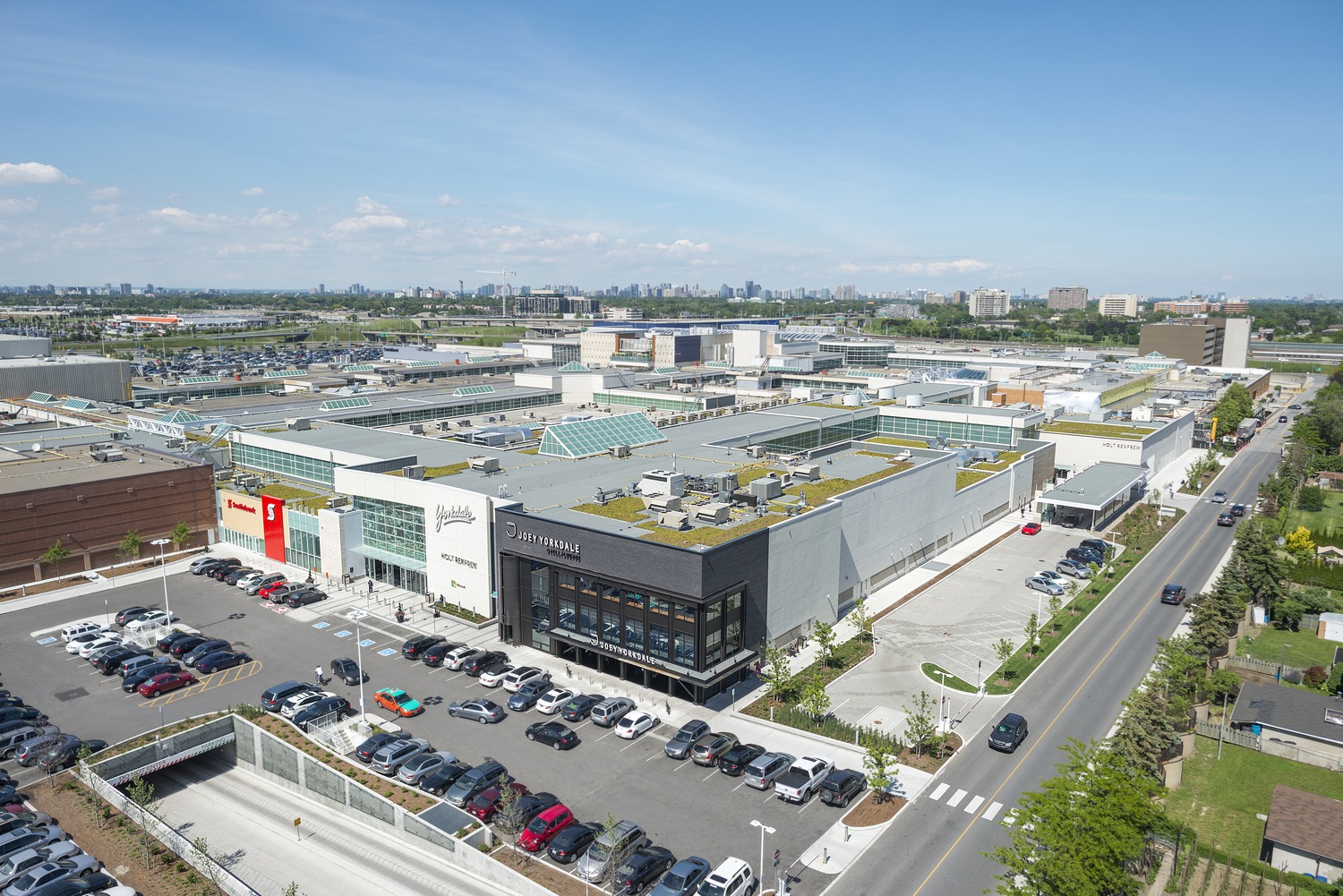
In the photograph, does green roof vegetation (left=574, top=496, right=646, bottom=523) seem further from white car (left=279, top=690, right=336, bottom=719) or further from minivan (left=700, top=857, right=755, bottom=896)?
minivan (left=700, top=857, right=755, bottom=896)

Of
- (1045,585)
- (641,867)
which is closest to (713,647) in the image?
(641,867)

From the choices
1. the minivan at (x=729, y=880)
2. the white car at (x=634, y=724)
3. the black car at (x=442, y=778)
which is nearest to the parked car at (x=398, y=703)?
the black car at (x=442, y=778)

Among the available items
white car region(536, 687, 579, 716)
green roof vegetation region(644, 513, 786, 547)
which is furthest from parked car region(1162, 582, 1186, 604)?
white car region(536, 687, 579, 716)

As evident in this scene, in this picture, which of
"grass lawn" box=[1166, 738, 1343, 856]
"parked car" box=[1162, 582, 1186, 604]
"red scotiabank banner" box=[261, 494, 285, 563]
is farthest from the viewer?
"red scotiabank banner" box=[261, 494, 285, 563]

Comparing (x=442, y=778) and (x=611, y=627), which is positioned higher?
(x=611, y=627)

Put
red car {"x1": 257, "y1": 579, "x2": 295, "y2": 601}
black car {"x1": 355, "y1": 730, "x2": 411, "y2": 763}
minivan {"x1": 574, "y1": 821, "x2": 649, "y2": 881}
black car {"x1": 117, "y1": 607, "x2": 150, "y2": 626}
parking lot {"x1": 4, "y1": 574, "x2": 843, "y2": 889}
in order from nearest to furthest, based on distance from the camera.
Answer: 1. minivan {"x1": 574, "y1": 821, "x2": 649, "y2": 881}
2. parking lot {"x1": 4, "y1": 574, "x2": 843, "y2": 889}
3. black car {"x1": 355, "y1": 730, "x2": 411, "y2": 763}
4. black car {"x1": 117, "y1": 607, "x2": 150, "y2": 626}
5. red car {"x1": 257, "y1": 579, "x2": 295, "y2": 601}

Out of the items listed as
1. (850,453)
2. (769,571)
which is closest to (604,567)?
(769,571)

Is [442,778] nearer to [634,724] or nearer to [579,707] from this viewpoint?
[579,707]
